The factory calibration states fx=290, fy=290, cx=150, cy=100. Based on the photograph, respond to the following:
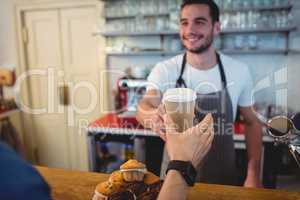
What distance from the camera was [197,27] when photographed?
1521 mm

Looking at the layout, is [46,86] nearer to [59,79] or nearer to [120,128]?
[59,79]

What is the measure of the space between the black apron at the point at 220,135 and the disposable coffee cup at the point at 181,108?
2.03 feet

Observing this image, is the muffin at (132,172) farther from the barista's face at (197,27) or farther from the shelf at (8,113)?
the shelf at (8,113)

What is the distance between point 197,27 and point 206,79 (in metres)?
0.28

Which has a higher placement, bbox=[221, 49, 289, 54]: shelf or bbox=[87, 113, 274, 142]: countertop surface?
bbox=[221, 49, 289, 54]: shelf

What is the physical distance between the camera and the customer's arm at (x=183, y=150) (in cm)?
63

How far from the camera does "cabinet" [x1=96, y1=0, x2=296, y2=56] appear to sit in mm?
2412

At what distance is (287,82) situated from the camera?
2676 mm

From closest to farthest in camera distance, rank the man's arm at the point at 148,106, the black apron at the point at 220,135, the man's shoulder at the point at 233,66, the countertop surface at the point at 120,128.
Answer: the man's arm at the point at 148,106 < the black apron at the point at 220,135 < the man's shoulder at the point at 233,66 < the countertop surface at the point at 120,128

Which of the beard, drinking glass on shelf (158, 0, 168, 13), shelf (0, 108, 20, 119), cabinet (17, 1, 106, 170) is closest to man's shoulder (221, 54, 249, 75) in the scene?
the beard

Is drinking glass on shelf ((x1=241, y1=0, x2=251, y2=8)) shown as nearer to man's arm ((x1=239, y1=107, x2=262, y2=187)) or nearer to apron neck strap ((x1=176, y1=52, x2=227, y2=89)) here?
apron neck strap ((x1=176, y1=52, x2=227, y2=89))

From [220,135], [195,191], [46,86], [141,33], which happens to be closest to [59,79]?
[46,86]

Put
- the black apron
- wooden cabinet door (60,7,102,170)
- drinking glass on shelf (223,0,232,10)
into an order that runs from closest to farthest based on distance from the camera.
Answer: the black apron
drinking glass on shelf (223,0,232,10)
wooden cabinet door (60,7,102,170)

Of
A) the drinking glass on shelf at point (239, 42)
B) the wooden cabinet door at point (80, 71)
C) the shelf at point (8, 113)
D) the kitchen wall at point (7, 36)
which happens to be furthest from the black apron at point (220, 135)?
the kitchen wall at point (7, 36)
